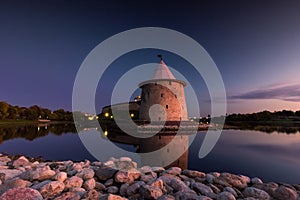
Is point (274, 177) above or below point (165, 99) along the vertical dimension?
below

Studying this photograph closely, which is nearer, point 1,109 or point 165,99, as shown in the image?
point 165,99

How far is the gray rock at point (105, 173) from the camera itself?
3.31 meters

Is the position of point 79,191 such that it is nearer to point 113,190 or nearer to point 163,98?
point 113,190

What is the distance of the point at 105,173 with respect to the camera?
3.35 meters

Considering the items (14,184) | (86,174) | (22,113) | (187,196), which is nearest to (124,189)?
(86,174)

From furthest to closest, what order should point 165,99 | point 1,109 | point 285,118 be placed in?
point 285,118 → point 1,109 → point 165,99

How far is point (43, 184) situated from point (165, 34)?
15725 millimetres

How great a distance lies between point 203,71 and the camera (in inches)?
546

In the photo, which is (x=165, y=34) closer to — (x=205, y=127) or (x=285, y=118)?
(x=205, y=127)

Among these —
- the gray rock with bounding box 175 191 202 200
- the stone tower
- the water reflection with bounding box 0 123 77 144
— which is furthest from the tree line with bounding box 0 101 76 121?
the gray rock with bounding box 175 191 202 200

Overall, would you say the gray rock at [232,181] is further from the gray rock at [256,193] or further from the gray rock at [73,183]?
the gray rock at [73,183]

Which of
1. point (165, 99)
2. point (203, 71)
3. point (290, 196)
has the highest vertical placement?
point (203, 71)

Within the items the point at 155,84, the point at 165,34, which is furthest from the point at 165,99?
the point at 165,34

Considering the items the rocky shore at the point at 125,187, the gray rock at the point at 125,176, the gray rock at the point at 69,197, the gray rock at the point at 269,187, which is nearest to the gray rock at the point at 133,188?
the rocky shore at the point at 125,187
